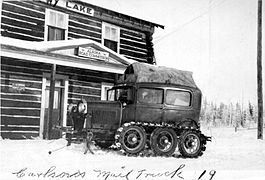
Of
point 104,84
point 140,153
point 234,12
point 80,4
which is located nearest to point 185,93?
point 140,153

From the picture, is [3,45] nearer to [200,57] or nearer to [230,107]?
[200,57]

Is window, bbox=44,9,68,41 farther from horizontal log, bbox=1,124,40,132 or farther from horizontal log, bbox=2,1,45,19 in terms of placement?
horizontal log, bbox=1,124,40,132

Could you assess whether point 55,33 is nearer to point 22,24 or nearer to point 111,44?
point 22,24

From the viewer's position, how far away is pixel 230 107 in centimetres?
523

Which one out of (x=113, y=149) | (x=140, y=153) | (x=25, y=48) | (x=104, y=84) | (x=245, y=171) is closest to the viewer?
(x=245, y=171)

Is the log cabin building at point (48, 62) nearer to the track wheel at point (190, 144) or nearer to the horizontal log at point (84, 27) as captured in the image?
the horizontal log at point (84, 27)

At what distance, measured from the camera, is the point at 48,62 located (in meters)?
8.62

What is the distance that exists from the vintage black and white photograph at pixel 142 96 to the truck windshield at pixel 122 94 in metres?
0.04

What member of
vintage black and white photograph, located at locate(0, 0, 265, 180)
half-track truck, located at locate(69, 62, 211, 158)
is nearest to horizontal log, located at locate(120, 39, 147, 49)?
vintage black and white photograph, located at locate(0, 0, 265, 180)

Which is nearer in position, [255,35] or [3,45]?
[255,35]

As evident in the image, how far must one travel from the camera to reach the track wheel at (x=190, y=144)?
7035 millimetres

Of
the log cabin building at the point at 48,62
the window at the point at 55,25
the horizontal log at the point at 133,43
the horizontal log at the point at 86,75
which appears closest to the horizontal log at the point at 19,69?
the log cabin building at the point at 48,62

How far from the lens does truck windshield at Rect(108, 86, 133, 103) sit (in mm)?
7055

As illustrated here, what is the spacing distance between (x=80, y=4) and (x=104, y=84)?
9.58ft
